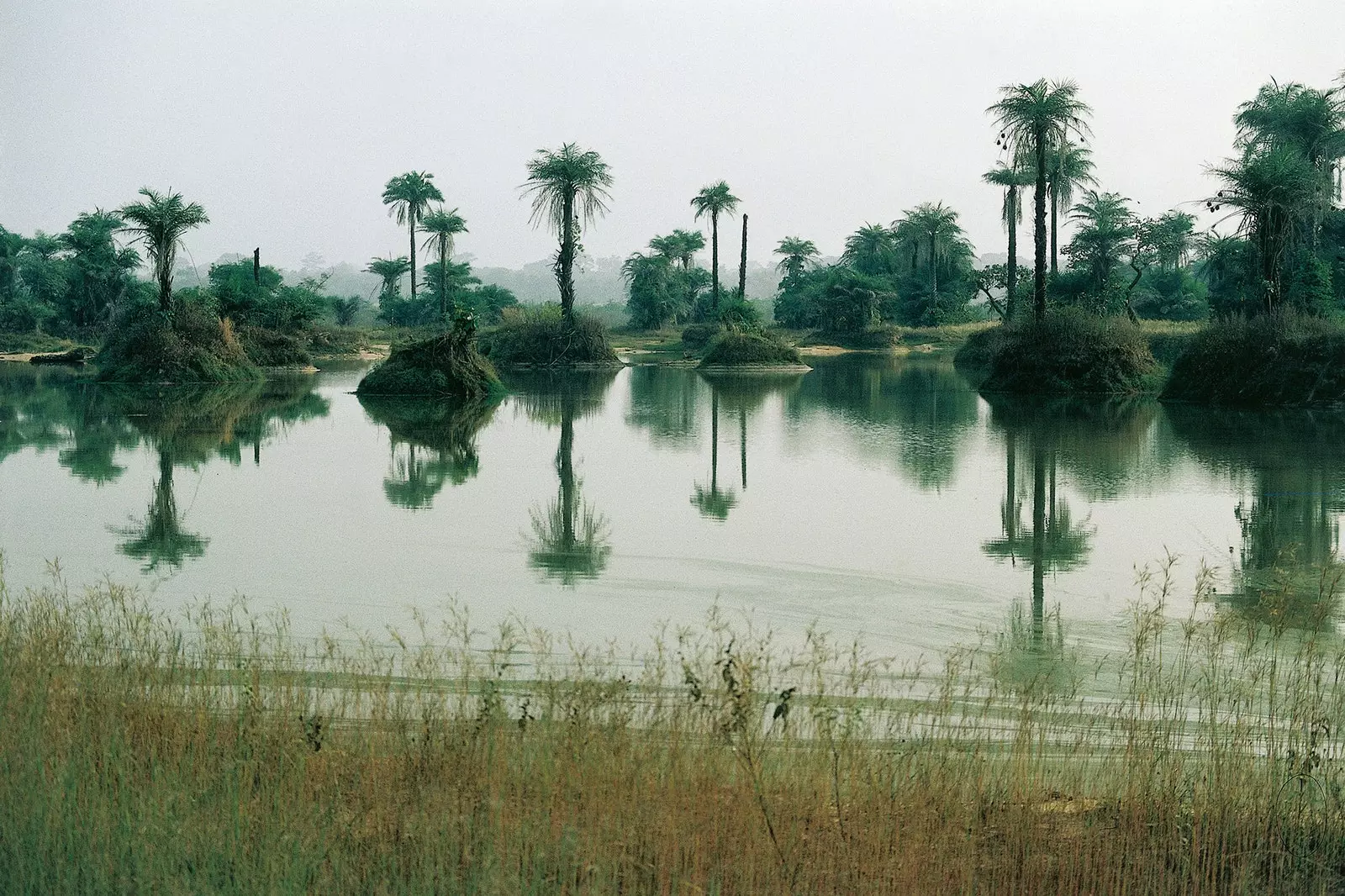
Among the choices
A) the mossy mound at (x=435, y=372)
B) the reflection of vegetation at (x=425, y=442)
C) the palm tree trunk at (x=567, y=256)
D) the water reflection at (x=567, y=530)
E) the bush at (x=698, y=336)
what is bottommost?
the water reflection at (x=567, y=530)

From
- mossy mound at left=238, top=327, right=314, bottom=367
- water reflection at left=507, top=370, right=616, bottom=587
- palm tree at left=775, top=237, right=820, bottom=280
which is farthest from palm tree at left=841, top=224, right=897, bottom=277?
water reflection at left=507, top=370, right=616, bottom=587

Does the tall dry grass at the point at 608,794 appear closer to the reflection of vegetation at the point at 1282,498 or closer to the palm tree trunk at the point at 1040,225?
the reflection of vegetation at the point at 1282,498

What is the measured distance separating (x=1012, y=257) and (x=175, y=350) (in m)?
38.2

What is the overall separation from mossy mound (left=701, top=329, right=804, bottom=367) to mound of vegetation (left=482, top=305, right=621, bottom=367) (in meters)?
4.59

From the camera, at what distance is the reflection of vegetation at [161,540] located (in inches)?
442

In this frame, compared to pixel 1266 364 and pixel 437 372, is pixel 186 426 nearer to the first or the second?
pixel 437 372

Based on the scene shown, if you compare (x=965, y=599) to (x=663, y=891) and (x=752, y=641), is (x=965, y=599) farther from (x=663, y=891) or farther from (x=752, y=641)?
(x=663, y=891)

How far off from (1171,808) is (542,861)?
264 centimetres

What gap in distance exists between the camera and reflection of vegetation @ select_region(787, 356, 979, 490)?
66.7ft

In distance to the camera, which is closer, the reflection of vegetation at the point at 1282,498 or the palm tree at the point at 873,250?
the reflection of vegetation at the point at 1282,498

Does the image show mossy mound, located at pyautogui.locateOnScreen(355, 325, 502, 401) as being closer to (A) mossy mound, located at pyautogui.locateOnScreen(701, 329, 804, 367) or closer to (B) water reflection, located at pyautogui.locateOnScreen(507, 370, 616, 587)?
(B) water reflection, located at pyautogui.locateOnScreen(507, 370, 616, 587)

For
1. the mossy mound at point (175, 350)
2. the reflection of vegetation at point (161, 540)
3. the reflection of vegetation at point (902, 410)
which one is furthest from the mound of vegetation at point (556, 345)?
the reflection of vegetation at point (161, 540)

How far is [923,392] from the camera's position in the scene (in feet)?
121

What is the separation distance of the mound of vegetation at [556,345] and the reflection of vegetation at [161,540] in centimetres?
3985
